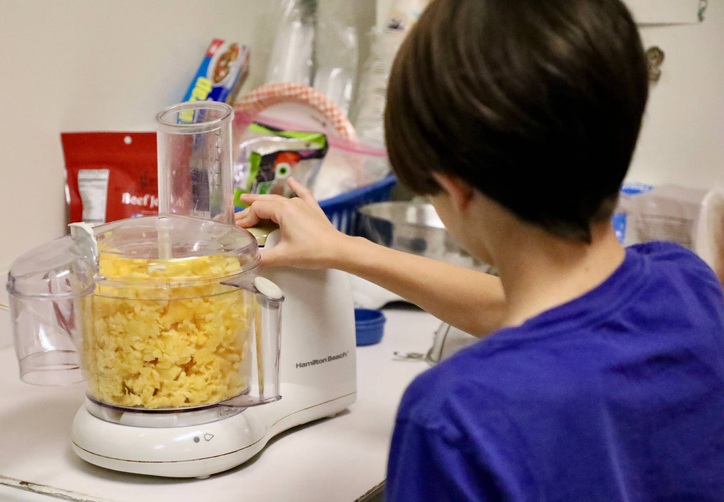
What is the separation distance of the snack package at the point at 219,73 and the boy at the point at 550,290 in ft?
2.46

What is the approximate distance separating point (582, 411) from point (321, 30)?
1.19 m

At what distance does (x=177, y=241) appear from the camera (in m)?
0.69

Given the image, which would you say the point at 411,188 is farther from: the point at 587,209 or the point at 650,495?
the point at 650,495

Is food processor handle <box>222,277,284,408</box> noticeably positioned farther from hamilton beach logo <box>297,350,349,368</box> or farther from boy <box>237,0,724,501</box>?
boy <box>237,0,724,501</box>

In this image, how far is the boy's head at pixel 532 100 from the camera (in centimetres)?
47

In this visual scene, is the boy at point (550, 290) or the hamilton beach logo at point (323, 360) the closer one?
the boy at point (550, 290)

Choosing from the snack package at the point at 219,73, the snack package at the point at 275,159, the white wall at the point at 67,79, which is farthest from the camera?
the snack package at the point at 219,73

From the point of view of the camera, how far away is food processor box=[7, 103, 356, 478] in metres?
0.65

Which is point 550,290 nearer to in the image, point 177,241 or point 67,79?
point 177,241

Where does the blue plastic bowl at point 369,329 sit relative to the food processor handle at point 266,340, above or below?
below

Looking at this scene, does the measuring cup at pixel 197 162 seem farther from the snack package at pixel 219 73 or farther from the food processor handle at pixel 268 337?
the snack package at pixel 219 73

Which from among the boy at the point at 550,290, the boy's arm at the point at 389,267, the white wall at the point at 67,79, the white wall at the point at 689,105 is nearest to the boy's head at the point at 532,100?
the boy at the point at 550,290

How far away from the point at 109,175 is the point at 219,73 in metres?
0.28

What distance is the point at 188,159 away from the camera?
74 centimetres
